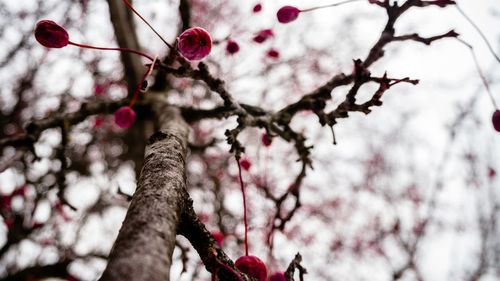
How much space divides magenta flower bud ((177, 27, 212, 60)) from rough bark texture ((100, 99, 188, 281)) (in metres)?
0.58

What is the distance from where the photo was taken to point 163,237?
842 millimetres

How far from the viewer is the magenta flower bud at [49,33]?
1537 mm

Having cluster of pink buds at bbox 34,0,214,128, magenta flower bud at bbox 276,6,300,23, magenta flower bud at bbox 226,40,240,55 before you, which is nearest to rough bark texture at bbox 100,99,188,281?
cluster of pink buds at bbox 34,0,214,128

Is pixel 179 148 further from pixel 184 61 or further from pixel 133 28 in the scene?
pixel 133 28

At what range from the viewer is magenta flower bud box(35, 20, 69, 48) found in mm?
1537

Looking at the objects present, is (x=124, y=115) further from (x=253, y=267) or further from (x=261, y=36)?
(x=261, y=36)

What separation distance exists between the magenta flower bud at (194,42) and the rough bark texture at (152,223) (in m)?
0.58

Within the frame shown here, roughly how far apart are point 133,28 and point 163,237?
451 centimetres

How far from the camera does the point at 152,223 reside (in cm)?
86

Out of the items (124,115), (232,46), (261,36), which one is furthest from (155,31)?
(261,36)

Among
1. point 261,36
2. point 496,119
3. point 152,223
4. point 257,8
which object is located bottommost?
point 152,223

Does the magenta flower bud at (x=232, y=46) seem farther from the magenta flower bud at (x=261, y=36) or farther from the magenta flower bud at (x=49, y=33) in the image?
the magenta flower bud at (x=49, y=33)

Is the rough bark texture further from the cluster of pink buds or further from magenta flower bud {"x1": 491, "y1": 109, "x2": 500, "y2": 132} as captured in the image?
magenta flower bud {"x1": 491, "y1": 109, "x2": 500, "y2": 132}

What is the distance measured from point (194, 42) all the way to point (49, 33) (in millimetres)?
672
